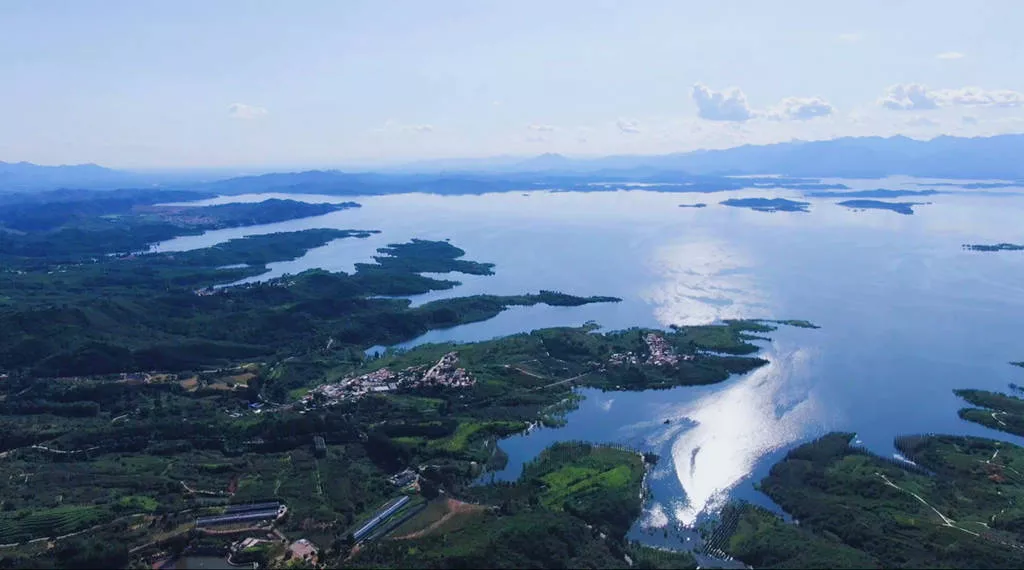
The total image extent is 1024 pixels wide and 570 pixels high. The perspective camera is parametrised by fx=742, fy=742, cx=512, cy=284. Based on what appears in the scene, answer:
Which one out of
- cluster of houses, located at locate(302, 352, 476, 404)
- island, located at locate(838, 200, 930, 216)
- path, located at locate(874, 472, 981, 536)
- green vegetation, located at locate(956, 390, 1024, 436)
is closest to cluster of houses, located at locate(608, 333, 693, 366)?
cluster of houses, located at locate(302, 352, 476, 404)

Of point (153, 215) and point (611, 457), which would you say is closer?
point (611, 457)

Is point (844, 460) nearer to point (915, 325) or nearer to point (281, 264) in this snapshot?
point (915, 325)

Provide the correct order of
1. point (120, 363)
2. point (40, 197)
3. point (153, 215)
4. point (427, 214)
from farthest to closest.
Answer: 1. point (40, 197)
2. point (427, 214)
3. point (153, 215)
4. point (120, 363)

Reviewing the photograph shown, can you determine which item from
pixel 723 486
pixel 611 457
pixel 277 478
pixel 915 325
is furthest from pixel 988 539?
pixel 915 325

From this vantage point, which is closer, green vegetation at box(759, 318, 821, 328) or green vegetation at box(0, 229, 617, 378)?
green vegetation at box(0, 229, 617, 378)

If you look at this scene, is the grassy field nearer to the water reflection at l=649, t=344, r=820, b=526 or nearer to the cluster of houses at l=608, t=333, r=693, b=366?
the water reflection at l=649, t=344, r=820, b=526

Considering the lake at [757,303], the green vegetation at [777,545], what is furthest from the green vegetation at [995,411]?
the green vegetation at [777,545]
